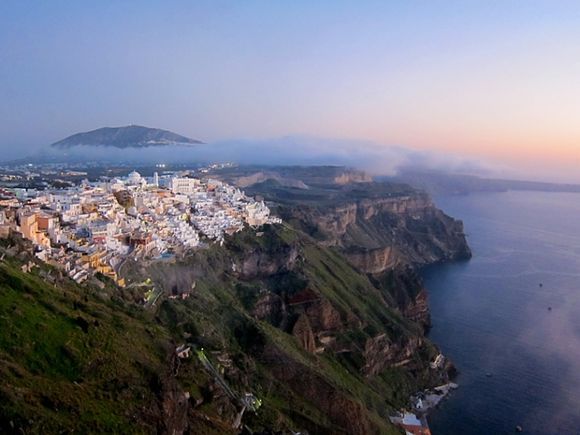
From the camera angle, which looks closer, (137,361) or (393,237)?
(137,361)

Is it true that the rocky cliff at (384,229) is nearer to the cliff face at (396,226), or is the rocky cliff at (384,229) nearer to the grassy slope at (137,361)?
the cliff face at (396,226)

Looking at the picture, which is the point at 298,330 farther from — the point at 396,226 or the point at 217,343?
the point at 396,226

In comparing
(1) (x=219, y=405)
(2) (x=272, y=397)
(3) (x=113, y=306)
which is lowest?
(2) (x=272, y=397)

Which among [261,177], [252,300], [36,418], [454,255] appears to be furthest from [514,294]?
[261,177]

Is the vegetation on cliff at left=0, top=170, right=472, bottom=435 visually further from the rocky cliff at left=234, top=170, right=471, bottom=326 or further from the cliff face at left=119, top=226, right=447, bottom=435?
the rocky cliff at left=234, top=170, right=471, bottom=326

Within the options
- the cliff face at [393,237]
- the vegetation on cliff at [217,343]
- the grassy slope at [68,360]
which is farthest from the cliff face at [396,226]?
the grassy slope at [68,360]

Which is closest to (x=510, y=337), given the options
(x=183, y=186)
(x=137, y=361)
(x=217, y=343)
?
(x=217, y=343)

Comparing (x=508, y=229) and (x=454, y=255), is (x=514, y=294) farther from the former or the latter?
(x=508, y=229)
